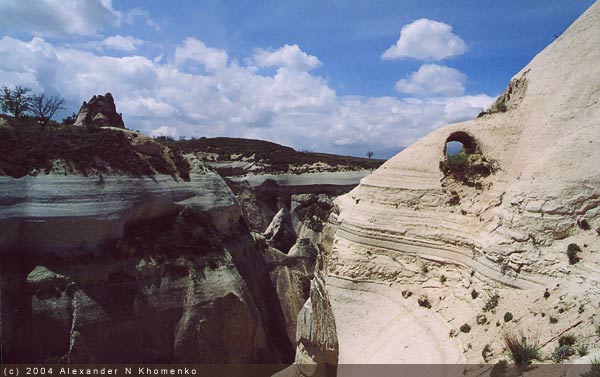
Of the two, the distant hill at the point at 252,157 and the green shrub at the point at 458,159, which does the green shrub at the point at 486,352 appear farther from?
the distant hill at the point at 252,157

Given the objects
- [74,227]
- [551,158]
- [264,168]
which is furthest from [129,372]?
[264,168]

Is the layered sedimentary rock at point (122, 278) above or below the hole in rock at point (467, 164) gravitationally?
below

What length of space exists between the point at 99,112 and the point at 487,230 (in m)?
39.8

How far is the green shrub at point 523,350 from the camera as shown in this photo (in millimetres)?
7730

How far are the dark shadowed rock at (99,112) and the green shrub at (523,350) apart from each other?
133 feet

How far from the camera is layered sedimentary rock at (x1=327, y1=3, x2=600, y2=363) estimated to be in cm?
929

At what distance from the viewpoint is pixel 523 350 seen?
784 centimetres

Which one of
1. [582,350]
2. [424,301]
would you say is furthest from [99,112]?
[582,350]

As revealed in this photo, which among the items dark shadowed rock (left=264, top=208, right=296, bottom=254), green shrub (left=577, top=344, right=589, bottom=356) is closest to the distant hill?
dark shadowed rock (left=264, top=208, right=296, bottom=254)

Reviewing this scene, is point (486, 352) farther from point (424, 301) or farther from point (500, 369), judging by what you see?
point (424, 301)

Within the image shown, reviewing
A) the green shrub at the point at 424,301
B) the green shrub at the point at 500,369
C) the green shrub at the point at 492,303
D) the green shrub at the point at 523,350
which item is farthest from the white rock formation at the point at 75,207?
the green shrub at the point at 523,350

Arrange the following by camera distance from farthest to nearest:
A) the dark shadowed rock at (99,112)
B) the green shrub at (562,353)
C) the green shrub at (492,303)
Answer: the dark shadowed rock at (99,112), the green shrub at (492,303), the green shrub at (562,353)

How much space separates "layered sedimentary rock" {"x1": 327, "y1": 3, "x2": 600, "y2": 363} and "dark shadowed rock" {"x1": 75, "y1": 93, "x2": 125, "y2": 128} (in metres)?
33.3

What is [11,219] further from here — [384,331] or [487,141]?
[487,141]
